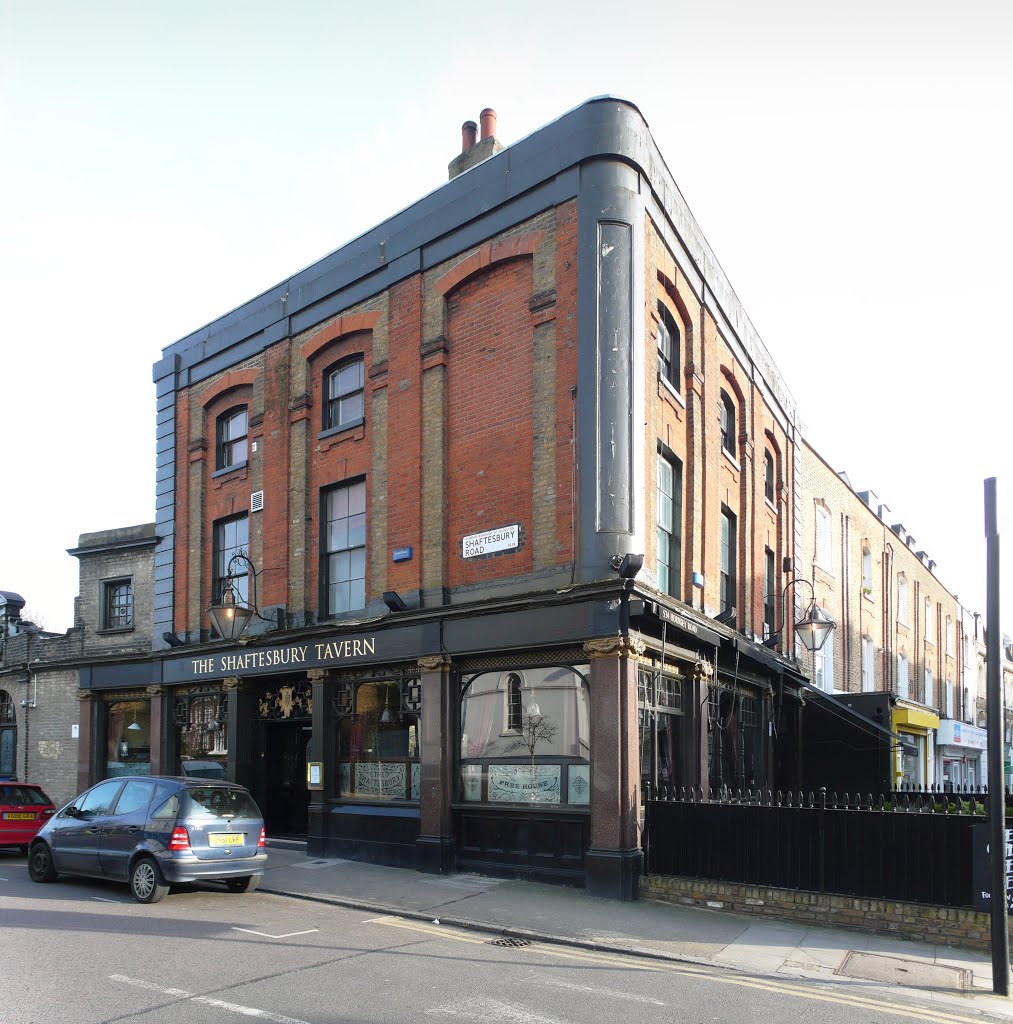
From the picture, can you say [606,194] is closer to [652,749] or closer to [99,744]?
[652,749]

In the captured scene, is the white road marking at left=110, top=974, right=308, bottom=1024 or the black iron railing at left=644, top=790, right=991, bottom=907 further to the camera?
the black iron railing at left=644, top=790, right=991, bottom=907

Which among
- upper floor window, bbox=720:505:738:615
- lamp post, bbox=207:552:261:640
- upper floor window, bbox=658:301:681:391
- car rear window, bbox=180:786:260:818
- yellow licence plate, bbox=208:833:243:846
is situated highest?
upper floor window, bbox=658:301:681:391

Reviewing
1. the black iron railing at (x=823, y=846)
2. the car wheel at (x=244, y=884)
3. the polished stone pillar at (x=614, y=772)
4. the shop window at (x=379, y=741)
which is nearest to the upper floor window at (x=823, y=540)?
the black iron railing at (x=823, y=846)

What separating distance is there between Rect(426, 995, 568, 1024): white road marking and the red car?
1148 centimetres

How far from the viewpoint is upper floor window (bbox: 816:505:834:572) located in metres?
27.0

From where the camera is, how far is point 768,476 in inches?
919

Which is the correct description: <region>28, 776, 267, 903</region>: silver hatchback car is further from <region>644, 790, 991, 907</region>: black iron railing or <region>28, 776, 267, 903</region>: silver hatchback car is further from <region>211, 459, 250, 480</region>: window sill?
<region>211, 459, 250, 480</region>: window sill

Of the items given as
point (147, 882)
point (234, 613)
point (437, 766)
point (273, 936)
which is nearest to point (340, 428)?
point (234, 613)

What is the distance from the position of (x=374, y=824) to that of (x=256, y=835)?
3214 millimetres

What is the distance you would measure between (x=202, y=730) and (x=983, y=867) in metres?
14.9

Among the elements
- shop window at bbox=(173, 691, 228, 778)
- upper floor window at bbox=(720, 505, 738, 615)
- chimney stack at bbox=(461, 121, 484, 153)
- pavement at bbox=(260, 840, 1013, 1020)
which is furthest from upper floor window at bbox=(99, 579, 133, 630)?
upper floor window at bbox=(720, 505, 738, 615)

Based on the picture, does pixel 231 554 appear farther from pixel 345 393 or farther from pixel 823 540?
pixel 823 540

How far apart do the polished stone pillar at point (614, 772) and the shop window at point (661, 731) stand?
815 mm

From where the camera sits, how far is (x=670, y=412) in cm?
1595
